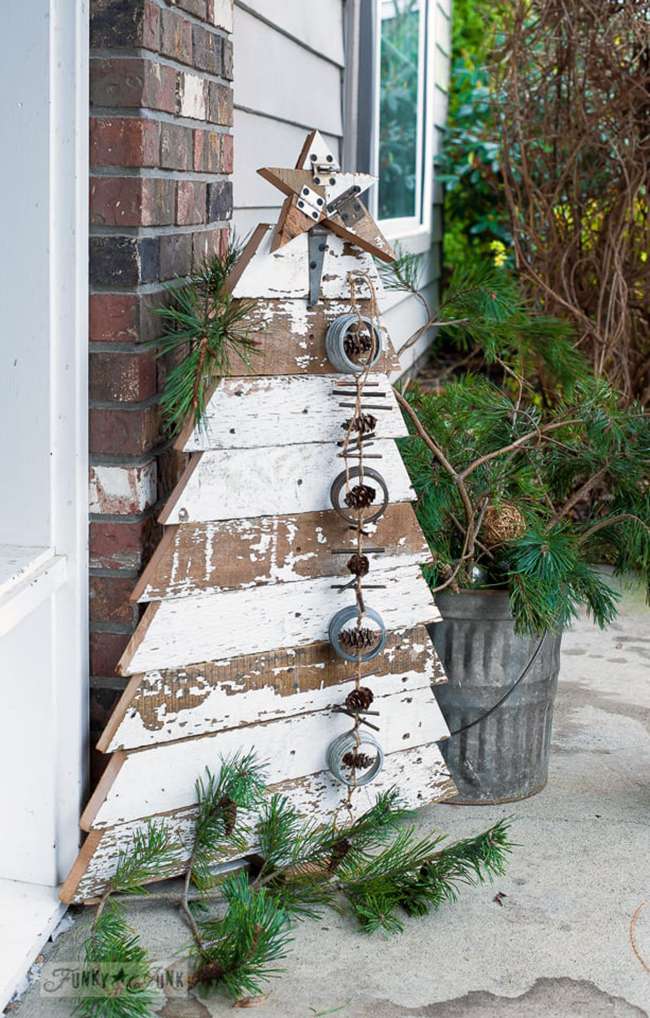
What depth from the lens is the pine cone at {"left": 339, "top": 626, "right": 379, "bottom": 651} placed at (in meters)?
2.16

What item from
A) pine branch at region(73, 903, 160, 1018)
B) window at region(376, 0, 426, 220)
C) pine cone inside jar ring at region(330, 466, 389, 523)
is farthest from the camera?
window at region(376, 0, 426, 220)

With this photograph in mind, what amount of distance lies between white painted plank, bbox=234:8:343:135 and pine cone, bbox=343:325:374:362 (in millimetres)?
962

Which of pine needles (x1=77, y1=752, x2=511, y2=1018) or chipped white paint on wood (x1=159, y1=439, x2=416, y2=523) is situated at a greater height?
chipped white paint on wood (x1=159, y1=439, x2=416, y2=523)

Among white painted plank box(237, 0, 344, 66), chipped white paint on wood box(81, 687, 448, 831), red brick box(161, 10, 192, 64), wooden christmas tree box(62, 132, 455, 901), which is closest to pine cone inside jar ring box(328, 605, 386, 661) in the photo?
wooden christmas tree box(62, 132, 455, 901)

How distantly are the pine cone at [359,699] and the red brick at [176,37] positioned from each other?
1151mm

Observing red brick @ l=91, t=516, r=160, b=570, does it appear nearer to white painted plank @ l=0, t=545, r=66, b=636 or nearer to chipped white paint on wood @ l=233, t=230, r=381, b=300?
white painted plank @ l=0, t=545, r=66, b=636

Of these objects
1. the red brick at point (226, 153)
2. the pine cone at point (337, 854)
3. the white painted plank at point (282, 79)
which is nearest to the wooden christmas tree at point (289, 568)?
the pine cone at point (337, 854)

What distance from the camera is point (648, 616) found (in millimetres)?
4035

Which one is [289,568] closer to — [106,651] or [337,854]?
[106,651]

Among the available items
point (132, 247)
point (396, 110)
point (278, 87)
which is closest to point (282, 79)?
point (278, 87)

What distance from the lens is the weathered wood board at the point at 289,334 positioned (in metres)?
2.08

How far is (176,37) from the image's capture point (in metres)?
2.05

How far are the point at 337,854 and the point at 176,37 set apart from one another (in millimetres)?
1441

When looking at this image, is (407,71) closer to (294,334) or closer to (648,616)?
(648,616)
